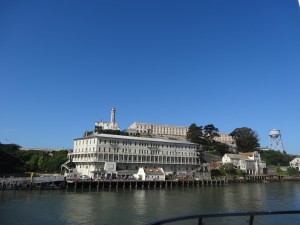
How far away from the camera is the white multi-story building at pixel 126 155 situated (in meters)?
78.4

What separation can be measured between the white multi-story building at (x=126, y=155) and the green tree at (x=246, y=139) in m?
42.5

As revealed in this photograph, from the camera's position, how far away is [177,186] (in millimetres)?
75688

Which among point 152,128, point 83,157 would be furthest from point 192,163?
point 152,128

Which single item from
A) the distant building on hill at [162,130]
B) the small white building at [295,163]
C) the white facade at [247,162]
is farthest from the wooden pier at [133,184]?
the distant building on hill at [162,130]

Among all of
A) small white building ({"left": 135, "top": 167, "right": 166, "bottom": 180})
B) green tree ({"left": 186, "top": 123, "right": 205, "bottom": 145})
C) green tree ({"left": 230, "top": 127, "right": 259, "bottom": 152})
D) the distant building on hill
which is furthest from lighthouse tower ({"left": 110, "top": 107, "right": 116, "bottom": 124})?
small white building ({"left": 135, "top": 167, "right": 166, "bottom": 180})

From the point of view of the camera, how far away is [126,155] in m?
A: 83.1

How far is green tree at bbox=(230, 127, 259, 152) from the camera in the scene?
131500 millimetres

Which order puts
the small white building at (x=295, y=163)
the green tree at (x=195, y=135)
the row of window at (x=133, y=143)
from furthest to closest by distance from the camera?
the small white building at (x=295, y=163) → the green tree at (x=195, y=135) → the row of window at (x=133, y=143)

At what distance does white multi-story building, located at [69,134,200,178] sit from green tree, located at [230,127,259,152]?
42.5 meters

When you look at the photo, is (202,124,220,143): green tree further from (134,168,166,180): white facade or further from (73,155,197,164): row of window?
(134,168,166,180): white facade

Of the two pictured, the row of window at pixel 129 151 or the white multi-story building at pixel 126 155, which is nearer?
the white multi-story building at pixel 126 155

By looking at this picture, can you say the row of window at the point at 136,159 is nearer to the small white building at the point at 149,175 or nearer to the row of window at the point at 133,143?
the row of window at the point at 133,143

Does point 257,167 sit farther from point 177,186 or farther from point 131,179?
point 131,179

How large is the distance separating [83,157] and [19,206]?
45.8m
